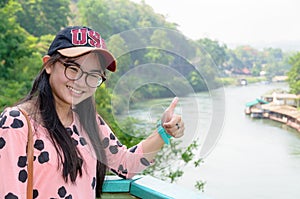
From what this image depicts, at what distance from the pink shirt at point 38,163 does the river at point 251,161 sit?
85.0 inches

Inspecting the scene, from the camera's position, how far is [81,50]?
693 millimetres

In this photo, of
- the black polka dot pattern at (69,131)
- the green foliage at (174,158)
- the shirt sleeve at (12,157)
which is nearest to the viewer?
the shirt sleeve at (12,157)

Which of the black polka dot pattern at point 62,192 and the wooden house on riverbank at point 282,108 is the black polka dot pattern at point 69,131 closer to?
the black polka dot pattern at point 62,192

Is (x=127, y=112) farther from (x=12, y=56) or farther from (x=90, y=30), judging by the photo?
(x=12, y=56)

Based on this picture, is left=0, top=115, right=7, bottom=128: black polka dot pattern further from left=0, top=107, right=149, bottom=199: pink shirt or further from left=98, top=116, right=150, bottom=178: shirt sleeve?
left=98, top=116, right=150, bottom=178: shirt sleeve

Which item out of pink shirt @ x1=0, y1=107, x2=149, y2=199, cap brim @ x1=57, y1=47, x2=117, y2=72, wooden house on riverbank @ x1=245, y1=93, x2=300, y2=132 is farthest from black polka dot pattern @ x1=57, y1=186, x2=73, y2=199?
wooden house on riverbank @ x1=245, y1=93, x2=300, y2=132

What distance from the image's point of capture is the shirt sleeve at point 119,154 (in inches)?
34.4

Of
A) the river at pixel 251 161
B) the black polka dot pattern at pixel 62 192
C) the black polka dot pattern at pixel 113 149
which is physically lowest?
the river at pixel 251 161

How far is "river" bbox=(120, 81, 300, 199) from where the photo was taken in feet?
10.6

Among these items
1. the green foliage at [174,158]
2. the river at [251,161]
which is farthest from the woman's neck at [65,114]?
the river at [251,161]

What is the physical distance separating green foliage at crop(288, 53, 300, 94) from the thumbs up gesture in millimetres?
2697

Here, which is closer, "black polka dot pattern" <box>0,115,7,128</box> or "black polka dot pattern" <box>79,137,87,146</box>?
"black polka dot pattern" <box>0,115,7,128</box>

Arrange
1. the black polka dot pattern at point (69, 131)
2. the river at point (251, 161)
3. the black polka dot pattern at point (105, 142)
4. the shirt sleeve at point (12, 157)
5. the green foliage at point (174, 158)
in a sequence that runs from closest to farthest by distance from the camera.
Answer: the shirt sleeve at point (12, 157), the black polka dot pattern at point (69, 131), the black polka dot pattern at point (105, 142), the green foliage at point (174, 158), the river at point (251, 161)

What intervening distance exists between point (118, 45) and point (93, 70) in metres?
0.08
